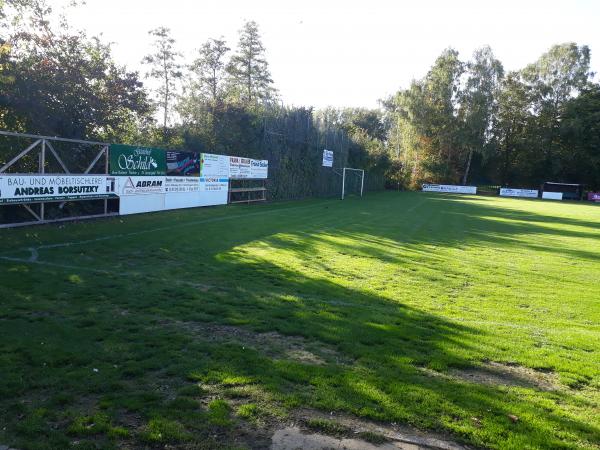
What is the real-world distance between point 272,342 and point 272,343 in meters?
0.03

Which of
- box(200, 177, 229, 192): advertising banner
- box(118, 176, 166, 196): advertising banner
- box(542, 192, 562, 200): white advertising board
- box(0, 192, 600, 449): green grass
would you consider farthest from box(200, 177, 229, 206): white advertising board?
box(542, 192, 562, 200): white advertising board

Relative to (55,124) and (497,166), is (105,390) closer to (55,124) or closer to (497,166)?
(55,124)

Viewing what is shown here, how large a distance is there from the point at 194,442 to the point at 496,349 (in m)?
3.69

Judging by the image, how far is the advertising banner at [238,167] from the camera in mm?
22078

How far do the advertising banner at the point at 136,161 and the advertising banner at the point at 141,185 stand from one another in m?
0.18

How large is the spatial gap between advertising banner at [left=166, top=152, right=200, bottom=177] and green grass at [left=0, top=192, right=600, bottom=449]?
263 inches

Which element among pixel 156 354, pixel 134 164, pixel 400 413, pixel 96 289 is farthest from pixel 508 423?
pixel 134 164

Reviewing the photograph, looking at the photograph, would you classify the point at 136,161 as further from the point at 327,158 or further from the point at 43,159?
the point at 327,158

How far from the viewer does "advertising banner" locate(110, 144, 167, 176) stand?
47.4 feet

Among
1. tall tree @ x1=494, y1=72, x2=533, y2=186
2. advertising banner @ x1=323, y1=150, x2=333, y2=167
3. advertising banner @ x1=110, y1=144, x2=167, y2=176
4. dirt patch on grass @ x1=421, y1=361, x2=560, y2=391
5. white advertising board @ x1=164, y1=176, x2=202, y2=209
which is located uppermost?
tall tree @ x1=494, y1=72, x2=533, y2=186

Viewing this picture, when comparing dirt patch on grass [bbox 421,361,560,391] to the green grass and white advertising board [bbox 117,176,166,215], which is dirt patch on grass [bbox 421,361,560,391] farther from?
white advertising board [bbox 117,176,166,215]

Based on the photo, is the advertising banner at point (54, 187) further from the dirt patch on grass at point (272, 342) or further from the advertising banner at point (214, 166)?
the dirt patch on grass at point (272, 342)

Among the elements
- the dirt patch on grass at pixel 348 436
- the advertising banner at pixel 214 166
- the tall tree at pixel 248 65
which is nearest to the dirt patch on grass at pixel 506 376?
the dirt patch on grass at pixel 348 436

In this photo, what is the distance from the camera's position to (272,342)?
16.9 ft
